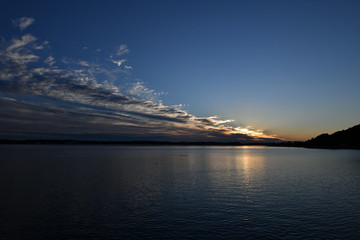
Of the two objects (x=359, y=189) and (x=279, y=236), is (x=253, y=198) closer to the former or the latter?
(x=279, y=236)

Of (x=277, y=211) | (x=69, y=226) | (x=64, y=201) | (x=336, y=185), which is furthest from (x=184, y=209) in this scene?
(x=336, y=185)

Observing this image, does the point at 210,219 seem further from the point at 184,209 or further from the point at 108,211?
the point at 108,211

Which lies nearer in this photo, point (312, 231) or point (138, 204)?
point (312, 231)

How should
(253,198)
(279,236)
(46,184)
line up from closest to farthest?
(279,236) → (253,198) → (46,184)

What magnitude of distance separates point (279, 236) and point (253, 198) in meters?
15.4

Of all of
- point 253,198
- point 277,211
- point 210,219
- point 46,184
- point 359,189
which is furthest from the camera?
point 46,184

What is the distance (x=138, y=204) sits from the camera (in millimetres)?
33281

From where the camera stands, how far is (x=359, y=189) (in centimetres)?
4444

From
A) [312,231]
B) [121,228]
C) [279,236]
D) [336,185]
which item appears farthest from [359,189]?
[121,228]

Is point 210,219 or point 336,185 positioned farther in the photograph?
point 336,185

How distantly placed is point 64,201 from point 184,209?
16267 millimetres

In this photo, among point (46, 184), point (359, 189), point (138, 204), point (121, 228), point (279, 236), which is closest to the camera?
point (279, 236)

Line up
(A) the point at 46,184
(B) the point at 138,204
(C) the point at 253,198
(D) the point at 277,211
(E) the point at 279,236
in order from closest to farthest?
(E) the point at 279,236 < (D) the point at 277,211 < (B) the point at 138,204 < (C) the point at 253,198 < (A) the point at 46,184

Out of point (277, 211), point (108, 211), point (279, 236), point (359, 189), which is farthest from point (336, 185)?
point (108, 211)
